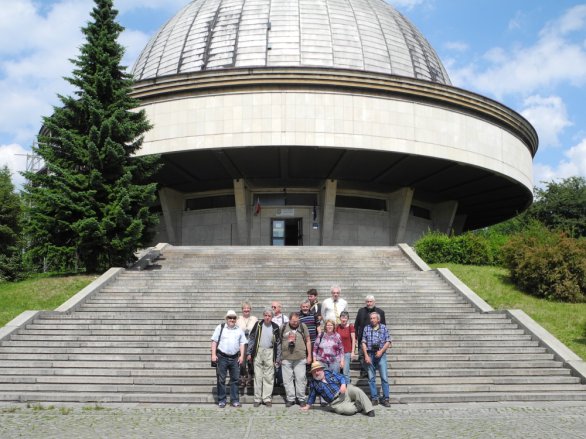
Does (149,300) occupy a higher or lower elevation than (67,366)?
higher

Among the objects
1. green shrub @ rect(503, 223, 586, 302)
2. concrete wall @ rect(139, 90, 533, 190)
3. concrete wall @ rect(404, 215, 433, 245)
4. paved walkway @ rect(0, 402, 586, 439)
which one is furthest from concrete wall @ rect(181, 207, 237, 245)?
paved walkway @ rect(0, 402, 586, 439)

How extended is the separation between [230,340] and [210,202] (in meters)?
23.4

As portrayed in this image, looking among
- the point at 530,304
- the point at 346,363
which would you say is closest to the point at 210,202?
the point at 530,304

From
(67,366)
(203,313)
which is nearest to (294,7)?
(203,313)

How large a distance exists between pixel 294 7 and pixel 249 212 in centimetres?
1273

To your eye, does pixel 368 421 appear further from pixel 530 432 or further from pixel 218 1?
pixel 218 1

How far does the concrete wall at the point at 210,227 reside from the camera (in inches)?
1209

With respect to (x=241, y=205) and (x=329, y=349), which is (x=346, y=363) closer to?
(x=329, y=349)

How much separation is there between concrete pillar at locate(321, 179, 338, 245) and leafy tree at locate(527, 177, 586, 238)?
→ 20.0 metres

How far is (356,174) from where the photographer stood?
29047mm

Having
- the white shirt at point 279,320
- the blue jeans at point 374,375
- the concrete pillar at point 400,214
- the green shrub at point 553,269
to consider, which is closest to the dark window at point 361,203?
the concrete pillar at point 400,214

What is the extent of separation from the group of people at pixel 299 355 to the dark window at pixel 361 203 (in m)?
21.7

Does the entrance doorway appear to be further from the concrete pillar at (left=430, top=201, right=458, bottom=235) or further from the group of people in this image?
the group of people

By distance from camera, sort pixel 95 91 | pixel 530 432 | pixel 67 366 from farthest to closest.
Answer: pixel 95 91
pixel 67 366
pixel 530 432
